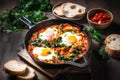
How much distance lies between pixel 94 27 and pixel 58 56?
96 centimetres

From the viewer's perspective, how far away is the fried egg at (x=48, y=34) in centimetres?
477

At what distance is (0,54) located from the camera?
4.77m

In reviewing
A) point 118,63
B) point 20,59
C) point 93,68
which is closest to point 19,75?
point 20,59

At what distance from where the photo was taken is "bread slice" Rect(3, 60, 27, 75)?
4.20 meters

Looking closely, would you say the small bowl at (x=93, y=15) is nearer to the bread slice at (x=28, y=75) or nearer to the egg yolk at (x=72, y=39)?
the egg yolk at (x=72, y=39)

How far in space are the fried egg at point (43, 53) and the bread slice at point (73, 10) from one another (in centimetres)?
92

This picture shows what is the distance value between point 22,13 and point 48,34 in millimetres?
826

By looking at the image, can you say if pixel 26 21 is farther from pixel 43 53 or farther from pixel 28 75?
pixel 28 75

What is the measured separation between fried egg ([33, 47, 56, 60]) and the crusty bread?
2.82 feet

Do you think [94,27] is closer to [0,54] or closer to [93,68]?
[93,68]

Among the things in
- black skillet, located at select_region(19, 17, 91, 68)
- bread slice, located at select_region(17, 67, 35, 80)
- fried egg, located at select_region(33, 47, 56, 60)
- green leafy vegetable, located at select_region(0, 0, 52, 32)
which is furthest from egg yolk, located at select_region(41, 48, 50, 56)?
green leafy vegetable, located at select_region(0, 0, 52, 32)

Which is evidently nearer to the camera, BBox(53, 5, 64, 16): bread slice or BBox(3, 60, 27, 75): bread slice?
BBox(3, 60, 27, 75): bread slice

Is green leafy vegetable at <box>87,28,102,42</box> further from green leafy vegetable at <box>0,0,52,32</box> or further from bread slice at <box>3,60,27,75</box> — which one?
bread slice at <box>3,60,27,75</box>

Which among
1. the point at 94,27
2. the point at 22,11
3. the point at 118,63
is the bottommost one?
the point at 118,63
